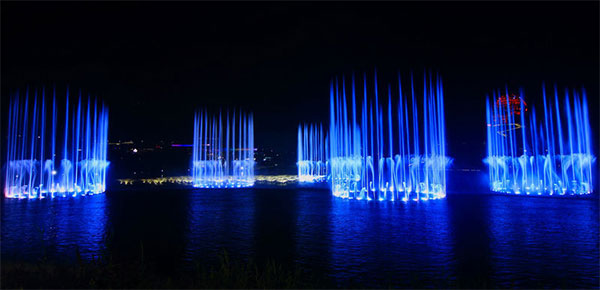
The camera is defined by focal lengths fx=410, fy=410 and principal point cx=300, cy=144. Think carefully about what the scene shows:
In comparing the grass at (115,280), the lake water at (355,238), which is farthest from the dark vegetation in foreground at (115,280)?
the lake water at (355,238)

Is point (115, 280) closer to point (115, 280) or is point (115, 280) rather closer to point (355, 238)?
point (115, 280)

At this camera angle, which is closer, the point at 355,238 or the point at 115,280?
the point at 115,280

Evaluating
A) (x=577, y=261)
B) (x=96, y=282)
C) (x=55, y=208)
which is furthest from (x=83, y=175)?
(x=577, y=261)

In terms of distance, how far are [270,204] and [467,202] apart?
29.5 ft

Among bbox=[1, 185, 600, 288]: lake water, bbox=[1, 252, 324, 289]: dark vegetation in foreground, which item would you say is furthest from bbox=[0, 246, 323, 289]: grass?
bbox=[1, 185, 600, 288]: lake water

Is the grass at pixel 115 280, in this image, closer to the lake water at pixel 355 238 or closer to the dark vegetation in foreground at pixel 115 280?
the dark vegetation in foreground at pixel 115 280

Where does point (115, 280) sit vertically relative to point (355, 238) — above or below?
above

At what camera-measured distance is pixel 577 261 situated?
27.0ft

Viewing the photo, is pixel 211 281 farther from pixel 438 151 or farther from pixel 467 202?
pixel 438 151

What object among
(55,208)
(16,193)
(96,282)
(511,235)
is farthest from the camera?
(16,193)

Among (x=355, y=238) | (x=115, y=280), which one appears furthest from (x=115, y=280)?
(x=355, y=238)

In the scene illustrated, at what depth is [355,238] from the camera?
1059 cm

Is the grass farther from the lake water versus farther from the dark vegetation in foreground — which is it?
the lake water

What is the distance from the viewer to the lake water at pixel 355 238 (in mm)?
7664
